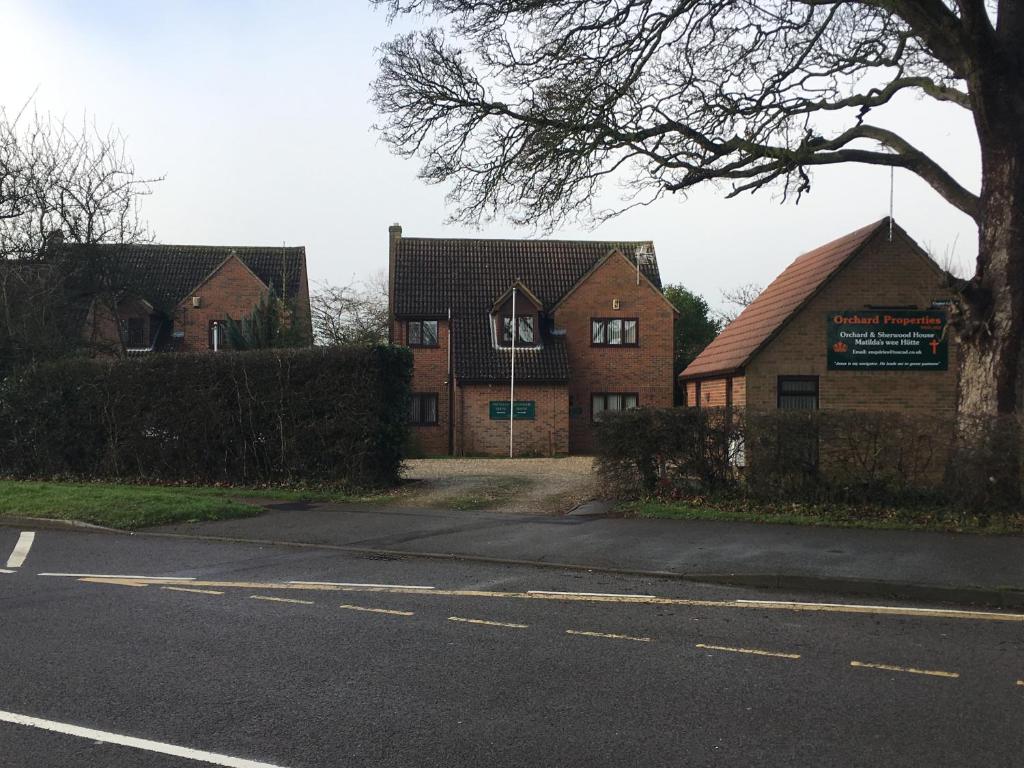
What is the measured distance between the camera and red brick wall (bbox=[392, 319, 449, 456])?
3547cm

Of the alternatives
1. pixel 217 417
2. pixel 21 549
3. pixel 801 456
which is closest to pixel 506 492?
pixel 801 456

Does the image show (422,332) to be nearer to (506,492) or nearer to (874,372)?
(874,372)

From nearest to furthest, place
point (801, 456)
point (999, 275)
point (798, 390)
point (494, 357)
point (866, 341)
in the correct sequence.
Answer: point (801, 456), point (999, 275), point (866, 341), point (798, 390), point (494, 357)

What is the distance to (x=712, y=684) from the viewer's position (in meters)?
5.80

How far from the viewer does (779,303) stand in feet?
75.3

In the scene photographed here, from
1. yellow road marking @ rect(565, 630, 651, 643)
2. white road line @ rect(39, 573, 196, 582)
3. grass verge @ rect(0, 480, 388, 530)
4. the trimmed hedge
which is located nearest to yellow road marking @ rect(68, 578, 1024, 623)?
white road line @ rect(39, 573, 196, 582)

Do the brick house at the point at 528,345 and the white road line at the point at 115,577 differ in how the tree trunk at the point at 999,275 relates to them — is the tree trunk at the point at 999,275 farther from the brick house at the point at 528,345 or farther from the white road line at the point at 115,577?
the brick house at the point at 528,345

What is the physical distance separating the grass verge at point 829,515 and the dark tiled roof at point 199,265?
A: 2775 centimetres

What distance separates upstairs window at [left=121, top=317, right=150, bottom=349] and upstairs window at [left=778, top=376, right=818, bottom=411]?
89.3ft

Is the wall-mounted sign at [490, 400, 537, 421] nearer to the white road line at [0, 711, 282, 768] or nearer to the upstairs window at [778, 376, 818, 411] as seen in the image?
the upstairs window at [778, 376, 818, 411]

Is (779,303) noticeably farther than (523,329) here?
No

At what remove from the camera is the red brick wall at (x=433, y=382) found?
35.5m

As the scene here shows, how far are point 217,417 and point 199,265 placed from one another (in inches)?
1005

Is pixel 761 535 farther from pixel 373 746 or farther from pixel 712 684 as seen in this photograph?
pixel 373 746
